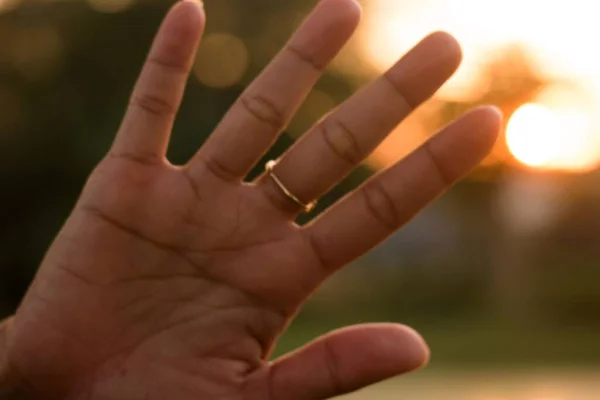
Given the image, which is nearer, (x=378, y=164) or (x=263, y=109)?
(x=263, y=109)

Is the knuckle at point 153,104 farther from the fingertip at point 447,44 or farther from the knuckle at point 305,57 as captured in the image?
the fingertip at point 447,44

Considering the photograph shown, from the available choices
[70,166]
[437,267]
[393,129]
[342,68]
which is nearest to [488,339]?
[437,267]

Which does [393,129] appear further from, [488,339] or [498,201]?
[498,201]

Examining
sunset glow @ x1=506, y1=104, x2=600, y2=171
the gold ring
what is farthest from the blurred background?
the gold ring

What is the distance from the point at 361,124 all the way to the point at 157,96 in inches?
9.5

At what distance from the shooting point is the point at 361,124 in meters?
0.93

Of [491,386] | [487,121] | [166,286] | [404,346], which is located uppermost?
[487,121]

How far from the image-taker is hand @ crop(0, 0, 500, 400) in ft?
3.00

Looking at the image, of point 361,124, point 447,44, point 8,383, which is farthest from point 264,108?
point 8,383

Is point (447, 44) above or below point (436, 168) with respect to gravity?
above

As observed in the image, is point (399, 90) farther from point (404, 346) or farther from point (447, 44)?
point (404, 346)

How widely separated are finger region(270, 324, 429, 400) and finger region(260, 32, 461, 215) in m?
0.16

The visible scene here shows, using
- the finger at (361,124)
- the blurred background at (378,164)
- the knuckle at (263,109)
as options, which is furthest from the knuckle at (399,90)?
the blurred background at (378,164)

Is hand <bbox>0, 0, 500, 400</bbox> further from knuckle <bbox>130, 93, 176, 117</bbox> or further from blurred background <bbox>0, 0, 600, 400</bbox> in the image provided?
blurred background <bbox>0, 0, 600, 400</bbox>
